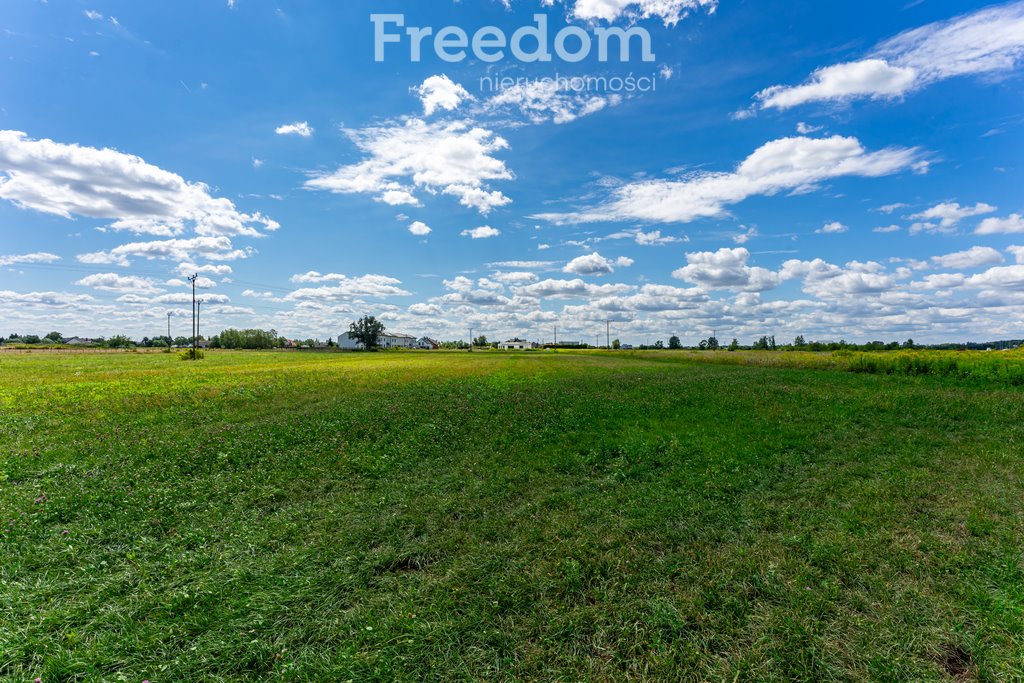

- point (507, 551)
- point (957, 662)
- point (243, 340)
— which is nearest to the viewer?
point (957, 662)

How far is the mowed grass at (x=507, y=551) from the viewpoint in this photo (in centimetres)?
493

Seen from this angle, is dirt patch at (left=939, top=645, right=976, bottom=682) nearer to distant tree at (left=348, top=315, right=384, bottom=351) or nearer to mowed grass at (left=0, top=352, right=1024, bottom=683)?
mowed grass at (left=0, top=352, right=1024, bottom=683)

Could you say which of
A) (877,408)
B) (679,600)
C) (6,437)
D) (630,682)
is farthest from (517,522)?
(877,408)

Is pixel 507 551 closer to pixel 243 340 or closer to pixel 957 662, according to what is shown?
pixel 957 662

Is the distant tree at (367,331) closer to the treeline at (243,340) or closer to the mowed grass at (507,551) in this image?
the treeline at (243,340)

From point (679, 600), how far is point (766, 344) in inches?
5006

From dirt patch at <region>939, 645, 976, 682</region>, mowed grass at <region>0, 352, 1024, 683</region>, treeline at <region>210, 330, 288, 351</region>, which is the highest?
treeline at <region>210, 330, 288, 351</region>

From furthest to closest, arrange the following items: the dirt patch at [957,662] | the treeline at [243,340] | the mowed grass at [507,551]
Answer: the treeline at [243,340], the mowed grass at [507,551], the dirt patch at [957,662]

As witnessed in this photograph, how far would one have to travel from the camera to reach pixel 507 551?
23.0 ft

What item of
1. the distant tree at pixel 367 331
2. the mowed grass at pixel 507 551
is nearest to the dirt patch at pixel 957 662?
the mowed grass at pixel 507 551

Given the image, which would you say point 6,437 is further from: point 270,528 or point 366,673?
point 366,673

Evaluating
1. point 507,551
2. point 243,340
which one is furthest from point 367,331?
point 507,551

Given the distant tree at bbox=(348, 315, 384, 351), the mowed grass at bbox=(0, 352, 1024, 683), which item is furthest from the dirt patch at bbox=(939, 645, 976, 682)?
the distant tree at bbox=(348, 315, 384, 351)

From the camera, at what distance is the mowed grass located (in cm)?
493
